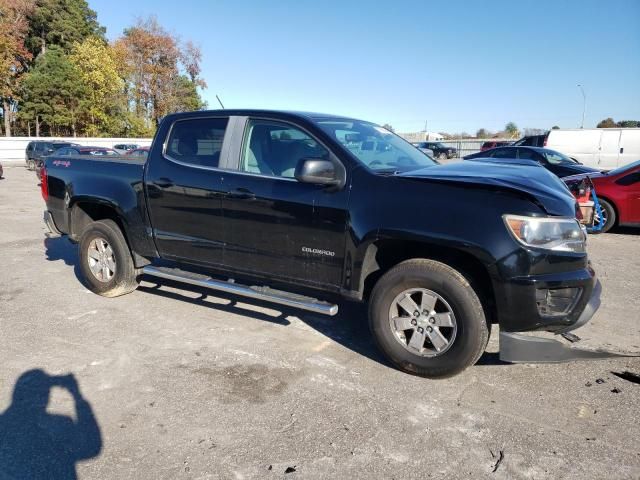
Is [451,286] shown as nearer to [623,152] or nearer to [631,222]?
[631,222]

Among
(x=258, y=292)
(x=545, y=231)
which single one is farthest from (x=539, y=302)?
(x=258, y=292)

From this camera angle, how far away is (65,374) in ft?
12.3

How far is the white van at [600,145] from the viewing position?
1919cm

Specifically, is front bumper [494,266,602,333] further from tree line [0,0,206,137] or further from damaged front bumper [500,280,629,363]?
tree line [0,0,206,137]

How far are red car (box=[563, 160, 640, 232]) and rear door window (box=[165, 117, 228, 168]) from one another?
764 cm

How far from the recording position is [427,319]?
3.62 m

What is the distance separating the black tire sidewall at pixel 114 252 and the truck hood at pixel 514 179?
3166 millimetres

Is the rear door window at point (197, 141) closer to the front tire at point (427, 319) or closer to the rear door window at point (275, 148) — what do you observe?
the rear door window at point (275, 148)

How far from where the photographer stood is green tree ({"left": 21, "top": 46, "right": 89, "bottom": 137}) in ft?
146

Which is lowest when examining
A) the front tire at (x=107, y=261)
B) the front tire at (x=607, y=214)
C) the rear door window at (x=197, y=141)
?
the front tire at (x=107, y=261)

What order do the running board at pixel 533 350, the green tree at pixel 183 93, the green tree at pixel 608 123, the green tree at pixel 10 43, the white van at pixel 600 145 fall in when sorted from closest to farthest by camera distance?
the running board at pixel 533 350, the white van at pixel 600 145, the green tree at pixel 10 43, the green tree at pixel 183 93, the green tree at pixel 608 123

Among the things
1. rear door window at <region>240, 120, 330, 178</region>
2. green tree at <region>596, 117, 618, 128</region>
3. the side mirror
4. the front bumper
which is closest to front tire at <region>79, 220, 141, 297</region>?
rear door window at <region>240, 120, 330, 178</region>

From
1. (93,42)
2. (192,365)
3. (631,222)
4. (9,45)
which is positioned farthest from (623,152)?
(93,42)

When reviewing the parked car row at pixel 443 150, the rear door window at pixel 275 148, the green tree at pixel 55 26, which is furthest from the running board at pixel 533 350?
the green tree at pixel 55 26
